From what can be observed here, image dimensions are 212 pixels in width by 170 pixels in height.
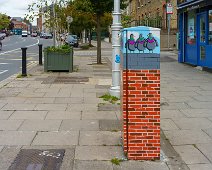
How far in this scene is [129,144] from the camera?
5.22m

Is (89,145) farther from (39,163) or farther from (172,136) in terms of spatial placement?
(172,136)

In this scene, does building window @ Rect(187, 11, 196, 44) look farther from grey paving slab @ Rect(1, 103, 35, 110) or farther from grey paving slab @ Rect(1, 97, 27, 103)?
grey paving slab @ Rect(1, 103, 35, 110)

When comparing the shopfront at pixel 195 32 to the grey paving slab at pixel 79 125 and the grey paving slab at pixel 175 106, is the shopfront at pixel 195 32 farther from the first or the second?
the grey paving slab at pixel 79 125

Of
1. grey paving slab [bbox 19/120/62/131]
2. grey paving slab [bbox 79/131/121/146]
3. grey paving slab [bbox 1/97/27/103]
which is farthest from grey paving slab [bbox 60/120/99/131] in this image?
grey paving slab [bbox 1/97/27/103]

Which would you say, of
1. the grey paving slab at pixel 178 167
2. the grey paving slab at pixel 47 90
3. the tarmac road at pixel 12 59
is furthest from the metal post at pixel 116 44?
the tarmac road at pixel 12 59

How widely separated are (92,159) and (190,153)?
139cm

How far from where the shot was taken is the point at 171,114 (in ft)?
26.1

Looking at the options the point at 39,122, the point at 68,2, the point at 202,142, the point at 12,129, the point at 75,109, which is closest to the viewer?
the point at 202,142

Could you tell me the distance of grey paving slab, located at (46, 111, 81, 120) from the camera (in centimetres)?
760

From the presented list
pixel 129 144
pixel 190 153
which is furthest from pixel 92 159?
pixel 190 153

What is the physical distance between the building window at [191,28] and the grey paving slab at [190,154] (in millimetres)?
12540

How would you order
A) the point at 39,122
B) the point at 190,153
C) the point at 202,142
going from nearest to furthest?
the point at 190,153 → the point at 202,142 → the point at 39,122

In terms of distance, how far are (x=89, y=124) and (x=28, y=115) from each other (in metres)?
1.40

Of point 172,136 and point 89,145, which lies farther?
point 172,136
